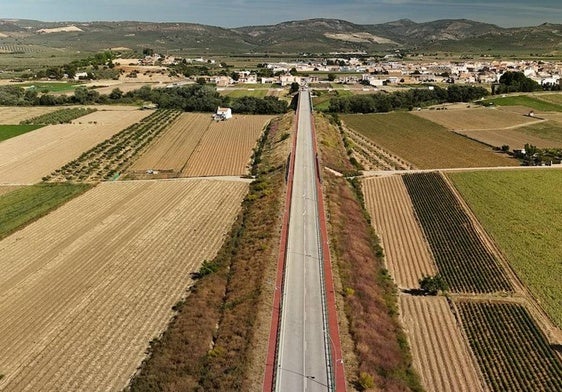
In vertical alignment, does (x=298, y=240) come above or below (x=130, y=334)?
above

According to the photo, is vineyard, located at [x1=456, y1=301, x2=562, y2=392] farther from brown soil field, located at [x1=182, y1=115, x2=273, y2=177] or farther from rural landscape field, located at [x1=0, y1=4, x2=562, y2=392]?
brown soil field, located at [x1=182, y1=115, x2=273, y2=177]

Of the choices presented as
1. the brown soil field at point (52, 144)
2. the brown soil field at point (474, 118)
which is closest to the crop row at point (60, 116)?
the brown soil field at point (52, 144)

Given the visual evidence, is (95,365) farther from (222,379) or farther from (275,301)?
(275,301)

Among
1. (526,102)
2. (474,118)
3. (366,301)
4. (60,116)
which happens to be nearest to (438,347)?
(366,301)

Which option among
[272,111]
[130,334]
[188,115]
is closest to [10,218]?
[130,334]

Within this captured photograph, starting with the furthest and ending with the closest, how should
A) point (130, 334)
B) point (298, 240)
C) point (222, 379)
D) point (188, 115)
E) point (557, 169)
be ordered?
1. point (188, 115)
2. point (557, 169)
3. point (298, 240)
4. point (130, 334)
5. point (222, 379)

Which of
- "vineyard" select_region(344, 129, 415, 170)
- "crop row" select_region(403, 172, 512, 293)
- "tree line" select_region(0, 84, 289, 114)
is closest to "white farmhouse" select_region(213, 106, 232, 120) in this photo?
"tree line" select_region(0, 84, 289, 114)
